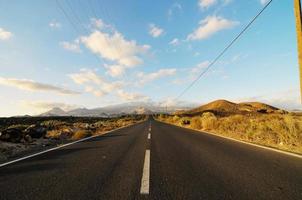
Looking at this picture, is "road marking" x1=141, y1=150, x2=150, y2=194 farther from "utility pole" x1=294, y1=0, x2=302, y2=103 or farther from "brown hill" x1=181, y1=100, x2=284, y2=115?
"brown hill" x1=181, y1=100, x2=284, y2=115

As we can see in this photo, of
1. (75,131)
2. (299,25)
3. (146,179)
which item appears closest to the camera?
(146,179)

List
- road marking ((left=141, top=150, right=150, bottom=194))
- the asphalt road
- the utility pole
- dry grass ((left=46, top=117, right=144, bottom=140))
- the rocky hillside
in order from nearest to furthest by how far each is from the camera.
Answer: the asphalt road, road marking ((left=141, top=150, right=150, bottom=194)), the utility pole, dry grass ((left=46, top=117, right=144, bottom=140)), the rocky hillside

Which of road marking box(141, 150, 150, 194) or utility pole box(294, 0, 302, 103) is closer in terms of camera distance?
road marking box(141, 150, 150, 194)

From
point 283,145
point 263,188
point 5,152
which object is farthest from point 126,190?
point 283,145

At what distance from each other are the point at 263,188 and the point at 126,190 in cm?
258

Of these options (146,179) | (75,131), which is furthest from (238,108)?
(146,179)

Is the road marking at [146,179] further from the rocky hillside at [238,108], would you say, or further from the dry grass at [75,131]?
the rocky hillside at [238,108]

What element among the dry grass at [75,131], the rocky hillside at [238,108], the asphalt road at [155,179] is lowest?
the dry grass at [75,131]

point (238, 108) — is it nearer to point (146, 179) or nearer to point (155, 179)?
point (155, 179)

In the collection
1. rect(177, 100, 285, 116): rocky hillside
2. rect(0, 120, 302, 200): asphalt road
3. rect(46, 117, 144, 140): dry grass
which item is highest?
rect(177, 100, 285, 116): rocky hillside

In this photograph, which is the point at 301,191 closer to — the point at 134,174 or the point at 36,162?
the point at 134,174

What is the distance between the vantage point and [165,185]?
4.07m

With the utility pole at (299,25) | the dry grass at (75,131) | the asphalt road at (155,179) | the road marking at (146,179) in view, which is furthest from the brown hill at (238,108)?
the road marking at (146,179)

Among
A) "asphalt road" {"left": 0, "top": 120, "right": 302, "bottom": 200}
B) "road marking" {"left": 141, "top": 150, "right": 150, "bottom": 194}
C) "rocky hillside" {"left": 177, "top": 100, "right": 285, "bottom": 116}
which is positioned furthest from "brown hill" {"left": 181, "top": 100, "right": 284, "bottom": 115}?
"road marking" {"left": 141, "top": 150, "right": 150, "bottom": 194}
